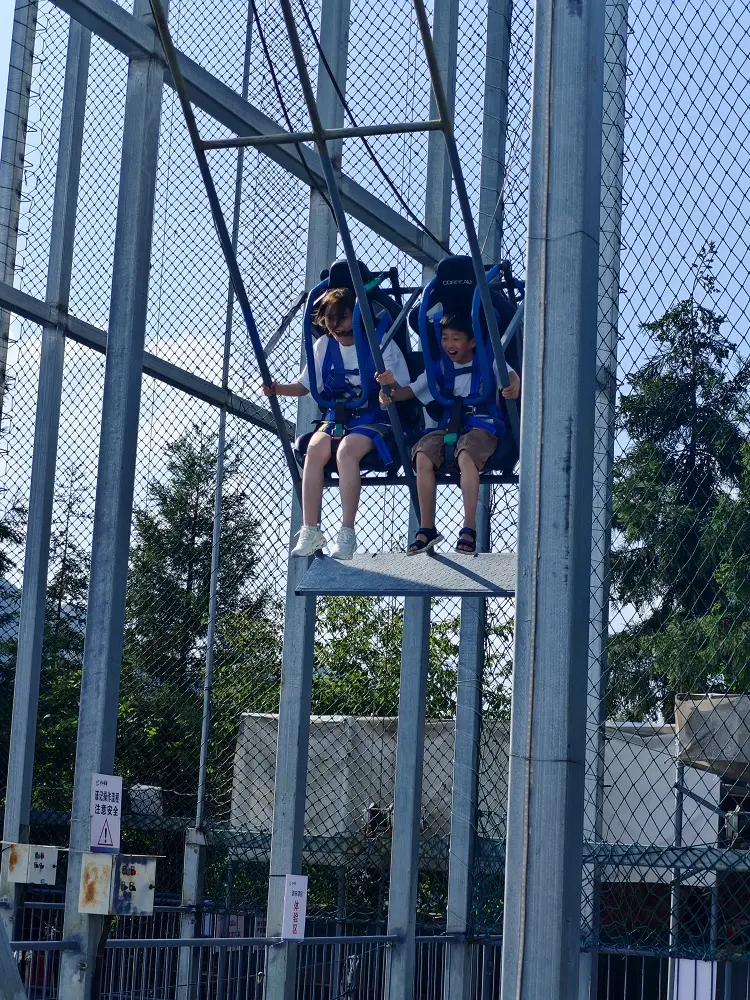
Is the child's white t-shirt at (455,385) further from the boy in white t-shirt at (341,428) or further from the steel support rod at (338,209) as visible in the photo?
the steel support rod at (338,209)

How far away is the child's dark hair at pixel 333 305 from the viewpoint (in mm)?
6770

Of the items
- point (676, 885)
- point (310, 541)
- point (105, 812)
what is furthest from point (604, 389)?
point (105, 812)

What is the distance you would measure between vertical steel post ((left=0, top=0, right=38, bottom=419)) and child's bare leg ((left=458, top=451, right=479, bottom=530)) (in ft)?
15.9

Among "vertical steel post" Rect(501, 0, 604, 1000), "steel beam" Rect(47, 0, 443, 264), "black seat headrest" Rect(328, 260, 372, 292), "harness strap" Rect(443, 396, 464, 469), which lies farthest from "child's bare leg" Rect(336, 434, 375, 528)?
"vertical steel post" Rect(501, 0, 604, 1000)

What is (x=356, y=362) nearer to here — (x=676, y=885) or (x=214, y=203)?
(x=214, y=203)

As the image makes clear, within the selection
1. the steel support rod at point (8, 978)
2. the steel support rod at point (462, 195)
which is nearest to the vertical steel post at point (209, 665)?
the steel support rod at point (462, 195)

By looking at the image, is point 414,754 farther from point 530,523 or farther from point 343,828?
point 530,523

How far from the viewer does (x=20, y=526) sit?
15.8 metres

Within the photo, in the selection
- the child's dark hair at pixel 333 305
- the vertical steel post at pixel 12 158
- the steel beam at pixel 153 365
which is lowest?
the child's dark hair at pixel 333 305

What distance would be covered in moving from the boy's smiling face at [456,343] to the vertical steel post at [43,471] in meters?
3.27

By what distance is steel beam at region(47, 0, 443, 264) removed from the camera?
6.51m

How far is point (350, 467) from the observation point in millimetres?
6633

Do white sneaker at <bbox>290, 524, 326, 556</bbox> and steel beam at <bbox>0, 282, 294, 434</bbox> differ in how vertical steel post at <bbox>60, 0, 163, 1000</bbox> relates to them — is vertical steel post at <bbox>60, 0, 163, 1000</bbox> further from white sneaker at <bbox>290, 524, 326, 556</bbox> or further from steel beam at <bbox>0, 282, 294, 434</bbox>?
steel beam at <bbox>0, 282, 294, 434</bbox>

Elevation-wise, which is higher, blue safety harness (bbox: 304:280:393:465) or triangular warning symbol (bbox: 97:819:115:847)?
blue safety harness (bbox: 304:280:393:465)
